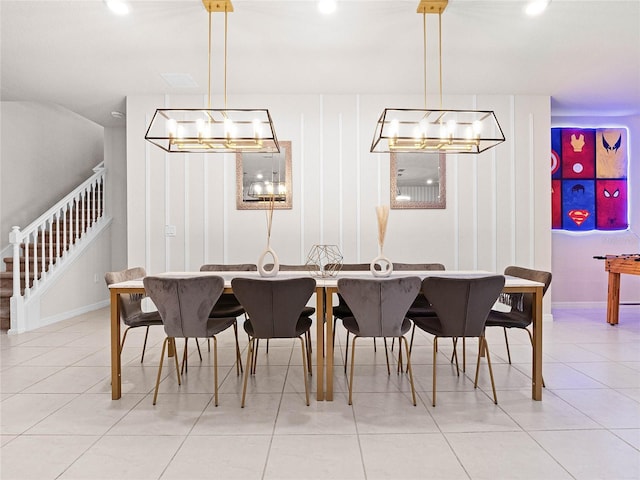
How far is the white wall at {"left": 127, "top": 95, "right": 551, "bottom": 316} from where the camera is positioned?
5.07 m

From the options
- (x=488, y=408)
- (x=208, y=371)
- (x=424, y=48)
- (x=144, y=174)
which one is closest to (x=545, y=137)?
(x=424, y=48)

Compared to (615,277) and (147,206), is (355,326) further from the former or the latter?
(615,277)

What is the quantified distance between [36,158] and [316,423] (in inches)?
251

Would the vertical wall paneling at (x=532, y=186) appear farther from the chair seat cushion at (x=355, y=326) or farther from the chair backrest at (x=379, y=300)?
the chair backrest at (x=379, y=300)

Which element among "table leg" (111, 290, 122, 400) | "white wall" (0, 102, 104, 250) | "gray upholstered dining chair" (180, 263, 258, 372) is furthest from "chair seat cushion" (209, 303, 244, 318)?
"white wall" (0, 102, 104, 250)

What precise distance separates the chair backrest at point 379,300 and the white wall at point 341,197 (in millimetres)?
2586

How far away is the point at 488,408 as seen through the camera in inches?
95.4

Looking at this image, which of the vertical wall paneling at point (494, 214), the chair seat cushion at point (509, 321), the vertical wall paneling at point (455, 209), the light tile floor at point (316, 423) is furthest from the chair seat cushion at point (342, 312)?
the vertical wall paneling at point (494, 214)

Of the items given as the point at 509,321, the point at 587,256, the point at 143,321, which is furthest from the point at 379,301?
the point at 587,256

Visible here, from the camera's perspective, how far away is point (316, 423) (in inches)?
88.3

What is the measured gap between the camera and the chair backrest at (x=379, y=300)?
2.42 metres

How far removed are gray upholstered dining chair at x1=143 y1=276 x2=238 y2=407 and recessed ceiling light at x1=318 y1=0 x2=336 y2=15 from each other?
7.40 feet

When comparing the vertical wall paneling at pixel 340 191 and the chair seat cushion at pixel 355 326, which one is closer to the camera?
the chair seat cushion at pixel 355 326

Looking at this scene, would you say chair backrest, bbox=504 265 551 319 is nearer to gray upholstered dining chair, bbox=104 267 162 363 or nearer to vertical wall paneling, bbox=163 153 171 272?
gray upholstered dining chair, bbox=104 267 162 363
